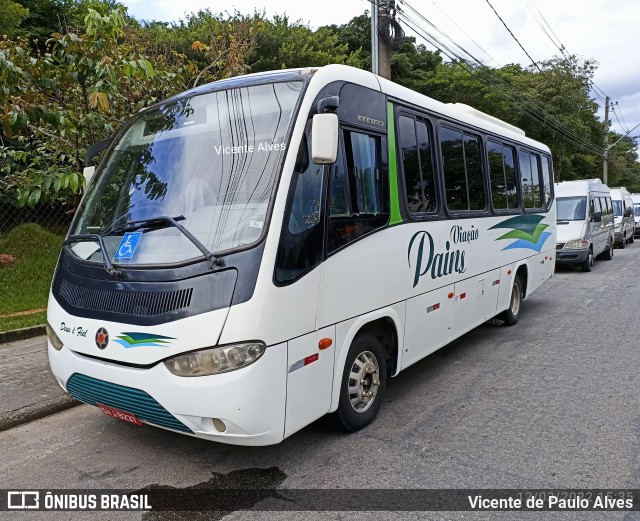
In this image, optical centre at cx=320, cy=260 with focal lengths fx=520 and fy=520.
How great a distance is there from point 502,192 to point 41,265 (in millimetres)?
9273

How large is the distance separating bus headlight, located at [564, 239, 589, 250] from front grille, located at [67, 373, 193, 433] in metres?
13.2

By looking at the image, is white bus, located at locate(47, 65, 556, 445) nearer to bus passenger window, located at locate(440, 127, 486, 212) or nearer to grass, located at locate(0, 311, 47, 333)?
bus passenger window, located at locate(440, 127, 486, 212)

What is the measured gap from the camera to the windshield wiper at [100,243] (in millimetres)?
3449

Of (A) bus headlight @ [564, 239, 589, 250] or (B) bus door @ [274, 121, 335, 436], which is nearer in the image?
(B) bus door @ [274, 121, 335, 436]

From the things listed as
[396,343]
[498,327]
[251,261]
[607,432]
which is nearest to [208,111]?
[251,261]

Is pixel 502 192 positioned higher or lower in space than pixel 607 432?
higher

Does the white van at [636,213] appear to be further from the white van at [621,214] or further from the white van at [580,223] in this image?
the white van at [580,223]

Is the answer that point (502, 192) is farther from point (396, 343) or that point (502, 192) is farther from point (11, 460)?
point (11, 460)

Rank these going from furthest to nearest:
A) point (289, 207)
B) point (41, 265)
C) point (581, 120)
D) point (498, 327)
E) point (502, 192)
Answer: point (581, 120), point (41, 265), point (498, 327), point (502, 192), point (289, 207)

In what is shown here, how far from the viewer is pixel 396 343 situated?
4.61 meters

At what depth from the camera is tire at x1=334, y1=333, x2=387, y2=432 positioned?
3.99 metres

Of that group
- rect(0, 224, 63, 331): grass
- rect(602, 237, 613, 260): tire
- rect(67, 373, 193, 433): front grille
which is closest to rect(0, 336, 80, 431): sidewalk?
rect(0, 224, 63, 331): grass

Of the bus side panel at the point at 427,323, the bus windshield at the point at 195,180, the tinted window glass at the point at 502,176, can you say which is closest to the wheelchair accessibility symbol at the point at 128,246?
the bus windshield at the point at 195,180

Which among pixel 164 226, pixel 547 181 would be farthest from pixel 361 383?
pixel 547 181
